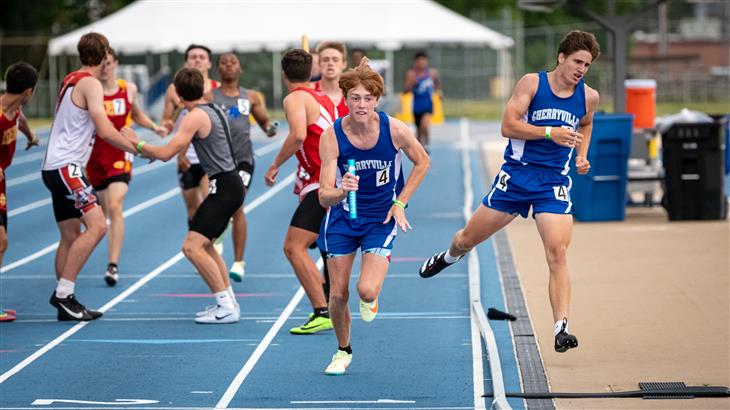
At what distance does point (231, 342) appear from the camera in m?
9.70

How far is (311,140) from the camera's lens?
392 inches

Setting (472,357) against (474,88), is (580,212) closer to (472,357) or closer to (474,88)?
(472,357)

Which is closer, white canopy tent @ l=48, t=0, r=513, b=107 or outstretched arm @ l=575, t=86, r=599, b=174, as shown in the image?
outstretched arm @ l=575, t=86, r=599, b=174

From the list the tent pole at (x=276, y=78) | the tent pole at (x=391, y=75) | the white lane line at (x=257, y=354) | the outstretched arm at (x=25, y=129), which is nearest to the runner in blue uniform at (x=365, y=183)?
the white lane line at (x=257, y=354)

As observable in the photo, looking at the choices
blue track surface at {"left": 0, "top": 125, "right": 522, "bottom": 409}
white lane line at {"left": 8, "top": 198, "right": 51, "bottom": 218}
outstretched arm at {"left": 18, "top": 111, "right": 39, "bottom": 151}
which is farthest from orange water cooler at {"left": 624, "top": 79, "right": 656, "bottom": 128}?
outstretched arm at {"left": 18, "top": 111, "right": 39, "bottom": 151}

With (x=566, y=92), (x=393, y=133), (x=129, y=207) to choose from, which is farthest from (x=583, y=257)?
(x=129, y=207)

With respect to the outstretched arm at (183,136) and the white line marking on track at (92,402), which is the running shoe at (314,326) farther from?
the white line marking on track at (92,402)

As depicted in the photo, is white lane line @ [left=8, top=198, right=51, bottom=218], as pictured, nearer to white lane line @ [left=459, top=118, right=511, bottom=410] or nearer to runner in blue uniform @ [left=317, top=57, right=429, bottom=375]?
white lane line @ [left=459, top=118, right=511, bottom=410]

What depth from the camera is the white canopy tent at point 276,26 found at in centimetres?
3869

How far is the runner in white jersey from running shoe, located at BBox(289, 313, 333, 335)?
1.76 m

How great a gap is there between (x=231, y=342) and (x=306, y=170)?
4.48 ft

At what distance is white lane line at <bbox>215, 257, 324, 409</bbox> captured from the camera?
7945mm

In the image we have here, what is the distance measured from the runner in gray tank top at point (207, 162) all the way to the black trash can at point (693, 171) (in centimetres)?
764

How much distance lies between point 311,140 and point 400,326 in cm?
157
